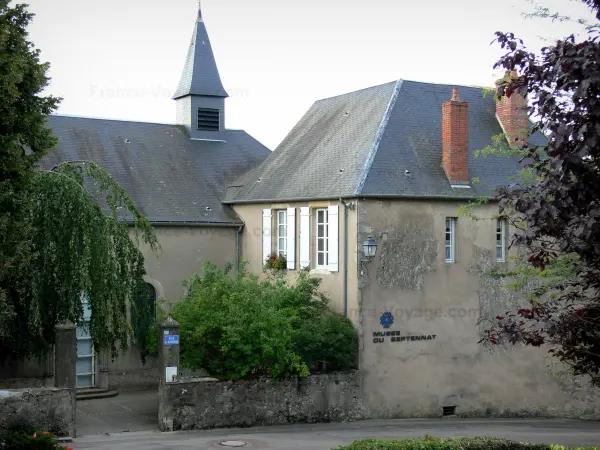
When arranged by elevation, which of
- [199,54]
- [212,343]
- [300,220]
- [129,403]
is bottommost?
[129,403]

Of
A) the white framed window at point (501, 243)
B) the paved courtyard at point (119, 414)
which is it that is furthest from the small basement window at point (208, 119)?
the white framed window at point (501, 243)

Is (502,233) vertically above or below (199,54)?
below

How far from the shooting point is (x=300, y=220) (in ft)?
73.4

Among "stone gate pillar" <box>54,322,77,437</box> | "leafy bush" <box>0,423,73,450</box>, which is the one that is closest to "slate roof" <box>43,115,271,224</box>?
"stone gate pillar" <box>54,322,77,437</box>

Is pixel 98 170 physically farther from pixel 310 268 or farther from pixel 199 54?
pixel 199 54

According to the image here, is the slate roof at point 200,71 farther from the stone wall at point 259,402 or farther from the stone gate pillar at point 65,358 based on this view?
the stone gate pillar at point 65,358

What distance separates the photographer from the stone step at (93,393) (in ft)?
71.2

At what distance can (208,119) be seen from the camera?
2889cm

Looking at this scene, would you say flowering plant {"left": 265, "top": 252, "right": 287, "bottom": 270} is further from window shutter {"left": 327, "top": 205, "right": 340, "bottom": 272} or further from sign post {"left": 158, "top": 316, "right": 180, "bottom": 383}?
sign post {"left": 158, "top": 316, "right": 180, "bottom": 383}

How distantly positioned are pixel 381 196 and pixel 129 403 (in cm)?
843

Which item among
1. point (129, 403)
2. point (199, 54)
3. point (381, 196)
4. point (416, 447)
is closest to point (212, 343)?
point (129, 403)

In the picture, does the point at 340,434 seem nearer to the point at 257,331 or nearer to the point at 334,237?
the point at 257,331

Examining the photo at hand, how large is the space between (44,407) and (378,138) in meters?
10.8

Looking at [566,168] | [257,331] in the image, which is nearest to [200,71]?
[257,331]
